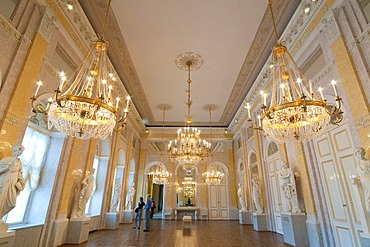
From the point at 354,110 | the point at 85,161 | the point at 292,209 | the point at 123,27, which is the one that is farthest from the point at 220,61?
the point at 85,161

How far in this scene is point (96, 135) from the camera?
312cm

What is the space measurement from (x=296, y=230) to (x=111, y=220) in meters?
6.59

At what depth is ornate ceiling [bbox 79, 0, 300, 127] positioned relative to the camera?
16.9ft

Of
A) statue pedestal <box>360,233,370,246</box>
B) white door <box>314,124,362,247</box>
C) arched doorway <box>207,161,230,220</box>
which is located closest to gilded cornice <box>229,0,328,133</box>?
white door <box>314,124,362,247</box>

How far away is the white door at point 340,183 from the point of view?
405 cm

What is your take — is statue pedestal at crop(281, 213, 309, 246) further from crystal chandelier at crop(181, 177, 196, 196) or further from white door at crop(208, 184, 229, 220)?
crystal chandelier at crop(181, 177, 196, 196)

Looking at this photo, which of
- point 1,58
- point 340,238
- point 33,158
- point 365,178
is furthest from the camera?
point 33,158

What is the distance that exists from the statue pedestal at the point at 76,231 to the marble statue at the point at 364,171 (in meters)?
6.17

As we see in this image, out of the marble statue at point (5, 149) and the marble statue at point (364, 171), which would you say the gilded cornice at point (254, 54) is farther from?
the marble statue at point (5, 149)

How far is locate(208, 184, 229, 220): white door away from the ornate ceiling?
612 centimetres

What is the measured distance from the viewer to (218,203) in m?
12.4

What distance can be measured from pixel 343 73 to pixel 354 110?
30.9 inches

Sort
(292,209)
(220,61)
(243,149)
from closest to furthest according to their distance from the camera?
(292,209), (220,61), (243,149)

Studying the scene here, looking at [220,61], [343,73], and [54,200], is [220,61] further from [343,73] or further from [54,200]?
[54,200]
